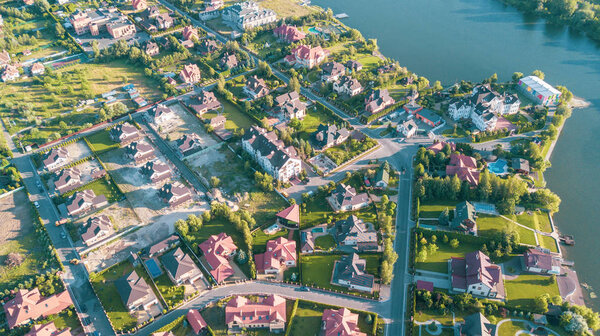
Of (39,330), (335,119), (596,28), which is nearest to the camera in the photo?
(39,330)

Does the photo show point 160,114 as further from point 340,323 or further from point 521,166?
point 521,166

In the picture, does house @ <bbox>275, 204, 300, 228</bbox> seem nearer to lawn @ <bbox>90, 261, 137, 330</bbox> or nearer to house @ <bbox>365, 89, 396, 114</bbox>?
lawn @ <bbox>90, 261, 137, 330</bbox>

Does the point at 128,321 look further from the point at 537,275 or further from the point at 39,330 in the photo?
the point at 537,275

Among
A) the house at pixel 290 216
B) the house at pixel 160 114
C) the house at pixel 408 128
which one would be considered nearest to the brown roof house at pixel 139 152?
the house at pixel 160 114

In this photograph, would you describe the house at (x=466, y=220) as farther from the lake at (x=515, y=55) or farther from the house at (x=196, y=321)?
the house at (x=196, y=321)

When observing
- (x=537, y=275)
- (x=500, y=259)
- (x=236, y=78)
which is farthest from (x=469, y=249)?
(x=236, y=78)

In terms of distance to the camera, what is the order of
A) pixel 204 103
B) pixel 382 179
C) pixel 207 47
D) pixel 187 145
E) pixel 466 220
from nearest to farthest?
1. pixel 466 220
2. pixel 382 179
3. pixel 187 145
4. pixel 204 103
5. pixel 207 47

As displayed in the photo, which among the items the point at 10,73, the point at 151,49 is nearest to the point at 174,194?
the point at 151,49
